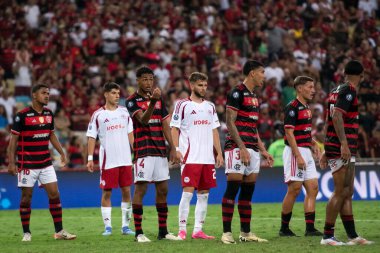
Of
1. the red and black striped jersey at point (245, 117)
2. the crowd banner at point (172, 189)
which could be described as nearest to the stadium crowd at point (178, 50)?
the crowd banner at point (172, 189)

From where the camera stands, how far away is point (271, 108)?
28516 millimetres

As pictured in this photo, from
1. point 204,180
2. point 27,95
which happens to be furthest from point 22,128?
point 27,95

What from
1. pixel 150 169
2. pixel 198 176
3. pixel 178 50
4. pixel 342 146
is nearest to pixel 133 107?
pixel 150 169

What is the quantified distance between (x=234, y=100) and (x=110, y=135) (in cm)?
330

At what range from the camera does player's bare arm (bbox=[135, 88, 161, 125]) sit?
1369 cm

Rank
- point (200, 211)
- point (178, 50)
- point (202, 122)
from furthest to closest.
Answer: point (178, 50) < point (202, 122) < point (200, 211)

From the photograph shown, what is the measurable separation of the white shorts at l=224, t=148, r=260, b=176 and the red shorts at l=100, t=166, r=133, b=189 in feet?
9.67

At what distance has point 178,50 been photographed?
30.9m

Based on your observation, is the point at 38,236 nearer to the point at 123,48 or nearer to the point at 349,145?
the point at 349,145

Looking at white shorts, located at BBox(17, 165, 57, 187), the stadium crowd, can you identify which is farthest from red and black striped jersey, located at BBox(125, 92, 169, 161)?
the stadium crowd

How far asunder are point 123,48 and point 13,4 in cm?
389

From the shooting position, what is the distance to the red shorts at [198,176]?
14891 mm

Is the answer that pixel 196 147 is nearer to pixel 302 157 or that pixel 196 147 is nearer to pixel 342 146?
pixel 302 157

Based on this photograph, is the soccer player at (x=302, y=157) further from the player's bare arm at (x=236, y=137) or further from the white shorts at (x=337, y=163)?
the white shorts at (x=337, y=163)
